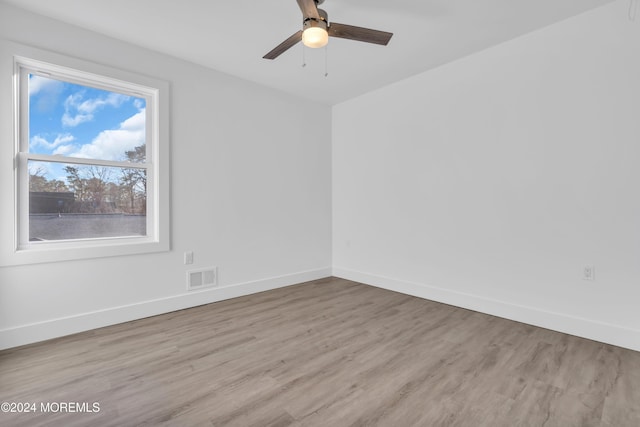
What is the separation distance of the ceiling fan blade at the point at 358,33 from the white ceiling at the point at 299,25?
0.42m

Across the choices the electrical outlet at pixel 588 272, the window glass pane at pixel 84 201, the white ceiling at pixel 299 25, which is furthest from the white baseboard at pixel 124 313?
the electrical outlet at pixel 588 272

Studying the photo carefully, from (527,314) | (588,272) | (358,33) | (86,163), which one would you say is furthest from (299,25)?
(527,314)

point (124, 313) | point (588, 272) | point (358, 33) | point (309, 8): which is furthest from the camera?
point (124, 313)

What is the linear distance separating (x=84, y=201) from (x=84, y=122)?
743 mm

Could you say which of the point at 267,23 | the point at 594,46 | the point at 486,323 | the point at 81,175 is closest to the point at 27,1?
the point at 81,175

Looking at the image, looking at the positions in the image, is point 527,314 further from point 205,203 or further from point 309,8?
point 205,203

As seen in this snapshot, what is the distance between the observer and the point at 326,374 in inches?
80.5

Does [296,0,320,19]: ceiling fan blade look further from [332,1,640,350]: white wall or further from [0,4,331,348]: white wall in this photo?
[332,1,640,350]: white wall

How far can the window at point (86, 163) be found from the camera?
2555mm

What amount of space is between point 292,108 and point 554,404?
408 centimetres

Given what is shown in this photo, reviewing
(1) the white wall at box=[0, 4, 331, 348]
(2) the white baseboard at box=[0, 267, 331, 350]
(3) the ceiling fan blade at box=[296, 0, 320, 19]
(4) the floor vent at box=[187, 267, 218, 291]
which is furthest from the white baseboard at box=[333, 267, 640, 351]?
(3) the ceiling fan blade at box=[296, 0, 320, 19]

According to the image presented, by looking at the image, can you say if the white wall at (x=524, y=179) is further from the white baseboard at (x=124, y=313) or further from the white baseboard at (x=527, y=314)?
the white baseboard at (x=124, y=313)

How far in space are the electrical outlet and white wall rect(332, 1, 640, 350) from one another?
0.03 m

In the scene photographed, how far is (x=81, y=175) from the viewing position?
284 cm
